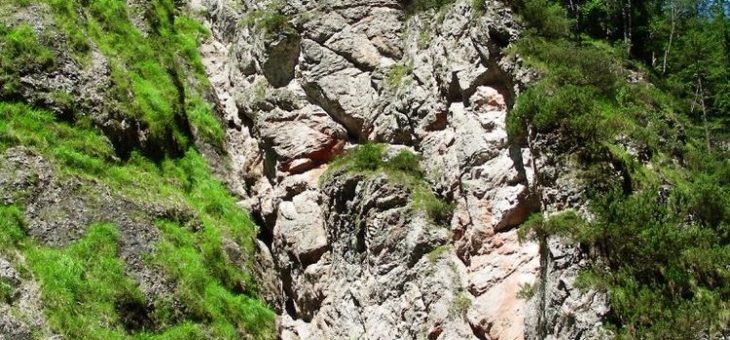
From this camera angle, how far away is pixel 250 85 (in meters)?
31.2

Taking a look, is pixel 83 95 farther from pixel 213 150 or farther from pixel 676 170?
pixel 676 170

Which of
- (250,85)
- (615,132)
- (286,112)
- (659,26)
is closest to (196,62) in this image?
(250,85)

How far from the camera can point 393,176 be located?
23797 millimetres

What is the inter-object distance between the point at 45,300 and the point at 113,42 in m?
14.0

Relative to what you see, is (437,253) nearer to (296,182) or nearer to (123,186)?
(296,182)

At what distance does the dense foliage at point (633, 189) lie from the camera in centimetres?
1562

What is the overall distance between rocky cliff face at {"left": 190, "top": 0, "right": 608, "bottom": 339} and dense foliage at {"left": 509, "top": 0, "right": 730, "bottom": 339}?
0.53 meters

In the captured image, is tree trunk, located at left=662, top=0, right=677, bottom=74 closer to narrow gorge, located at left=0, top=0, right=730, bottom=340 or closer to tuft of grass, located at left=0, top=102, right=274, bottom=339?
narrow gorge, located at left=0, top=0, right=730, bottom=340

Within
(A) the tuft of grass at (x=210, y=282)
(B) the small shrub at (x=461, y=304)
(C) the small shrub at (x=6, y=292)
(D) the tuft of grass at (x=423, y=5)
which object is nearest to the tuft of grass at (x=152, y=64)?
(A) the tuft of grass at (x=210, y=282)

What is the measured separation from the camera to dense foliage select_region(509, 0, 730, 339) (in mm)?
15617

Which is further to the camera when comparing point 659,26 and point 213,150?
point 659,26

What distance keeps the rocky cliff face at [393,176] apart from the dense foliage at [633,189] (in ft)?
1.73

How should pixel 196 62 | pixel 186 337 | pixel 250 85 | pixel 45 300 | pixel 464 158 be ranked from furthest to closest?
pixel 196 62
pixel 250 85
pixel 464 158
pixel 186 337
pixel 45 300

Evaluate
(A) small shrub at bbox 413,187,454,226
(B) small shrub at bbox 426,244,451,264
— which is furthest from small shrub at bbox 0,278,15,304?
(A) small shrub at bbox 413,187,454,226
